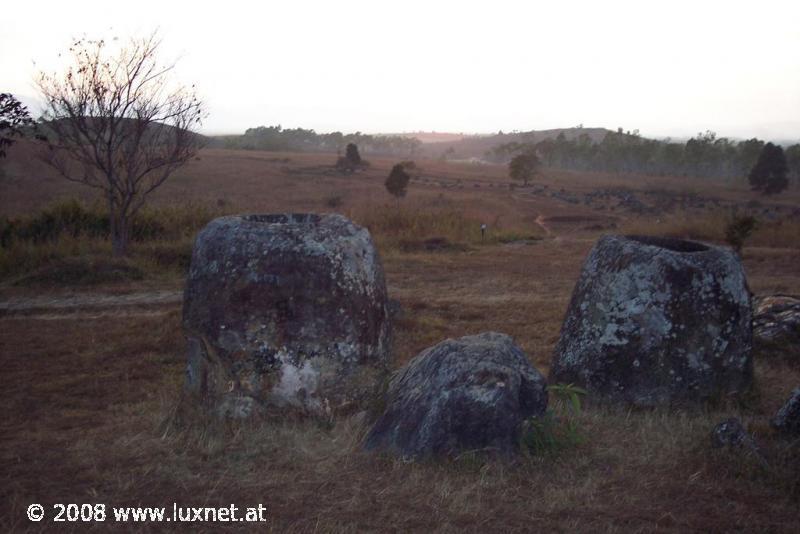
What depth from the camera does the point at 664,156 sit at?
278ft

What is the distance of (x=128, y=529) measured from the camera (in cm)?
348

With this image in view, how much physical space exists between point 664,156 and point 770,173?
32154 millimetres

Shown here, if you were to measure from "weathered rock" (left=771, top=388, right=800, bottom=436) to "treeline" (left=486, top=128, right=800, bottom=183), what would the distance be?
70793 mm

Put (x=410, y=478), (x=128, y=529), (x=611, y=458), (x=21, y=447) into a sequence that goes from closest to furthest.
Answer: (x=128, y=529) → (x=410, y=478) → (x=611, y=458) → (x=21, y=447)

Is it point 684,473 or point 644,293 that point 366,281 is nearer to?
point 644,293

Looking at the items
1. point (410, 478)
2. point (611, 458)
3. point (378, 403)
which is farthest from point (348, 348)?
point (611, 458)

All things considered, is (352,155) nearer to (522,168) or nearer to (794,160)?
(522,168)

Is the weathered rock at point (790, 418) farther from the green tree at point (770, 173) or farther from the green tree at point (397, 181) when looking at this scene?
the green tree at point (770, 173)

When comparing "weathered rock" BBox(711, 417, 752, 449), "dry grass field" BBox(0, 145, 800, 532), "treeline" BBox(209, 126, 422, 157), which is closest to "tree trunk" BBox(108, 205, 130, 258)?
"dry grass field" BBox(0, 145, 800, 532)

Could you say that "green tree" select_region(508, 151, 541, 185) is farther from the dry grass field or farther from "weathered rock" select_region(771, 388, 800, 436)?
"weathered rock" select_region(771, 388, 800, 436)

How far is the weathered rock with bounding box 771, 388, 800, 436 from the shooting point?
4445mm

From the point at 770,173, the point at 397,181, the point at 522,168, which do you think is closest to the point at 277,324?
the point at 397,181

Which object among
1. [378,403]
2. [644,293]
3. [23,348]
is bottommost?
[23,348]

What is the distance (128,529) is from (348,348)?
2025mm
